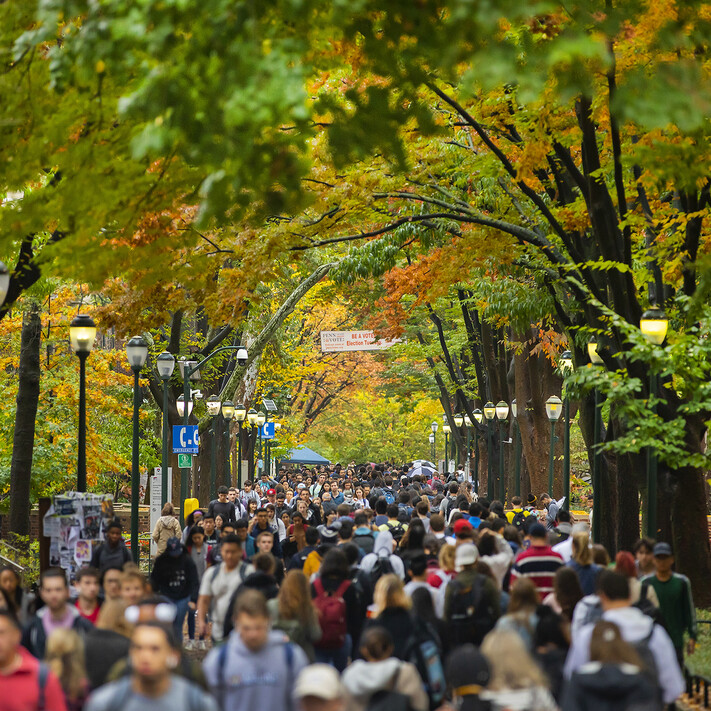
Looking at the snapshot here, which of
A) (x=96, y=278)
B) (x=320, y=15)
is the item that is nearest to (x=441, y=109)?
(x=96, y=278)

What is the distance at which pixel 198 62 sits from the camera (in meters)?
7.34

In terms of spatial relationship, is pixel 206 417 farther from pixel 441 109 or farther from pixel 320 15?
pixel 320 15

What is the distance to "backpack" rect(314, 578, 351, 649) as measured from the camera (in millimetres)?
9367

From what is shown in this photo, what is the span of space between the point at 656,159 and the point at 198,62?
6.16 meters

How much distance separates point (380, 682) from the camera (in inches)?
247

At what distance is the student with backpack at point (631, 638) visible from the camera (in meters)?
7.07

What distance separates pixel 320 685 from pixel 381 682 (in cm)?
88

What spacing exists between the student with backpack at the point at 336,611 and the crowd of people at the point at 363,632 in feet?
0.05

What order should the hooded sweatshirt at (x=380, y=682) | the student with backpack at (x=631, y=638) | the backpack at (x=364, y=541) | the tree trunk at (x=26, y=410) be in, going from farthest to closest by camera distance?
the tree trunk at (x=26, y=410)
the backpack at (x=364, y=541)
the student with backpack at (x=631, y=638)
the hooded sweatshirt at (x=380, y=682)

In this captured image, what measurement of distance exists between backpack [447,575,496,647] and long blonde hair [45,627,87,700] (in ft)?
11.3

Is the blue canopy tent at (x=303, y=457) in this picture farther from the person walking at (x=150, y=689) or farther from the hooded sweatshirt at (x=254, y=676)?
the person walking at (x=150, y=689)

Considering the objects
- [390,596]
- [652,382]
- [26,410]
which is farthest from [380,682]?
[26,410]

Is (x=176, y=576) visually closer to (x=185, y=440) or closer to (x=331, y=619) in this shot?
(x=331, y=619)

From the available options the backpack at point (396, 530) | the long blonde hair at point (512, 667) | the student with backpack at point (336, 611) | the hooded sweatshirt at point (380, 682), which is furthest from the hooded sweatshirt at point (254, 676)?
the backpack at point (396, 530)
